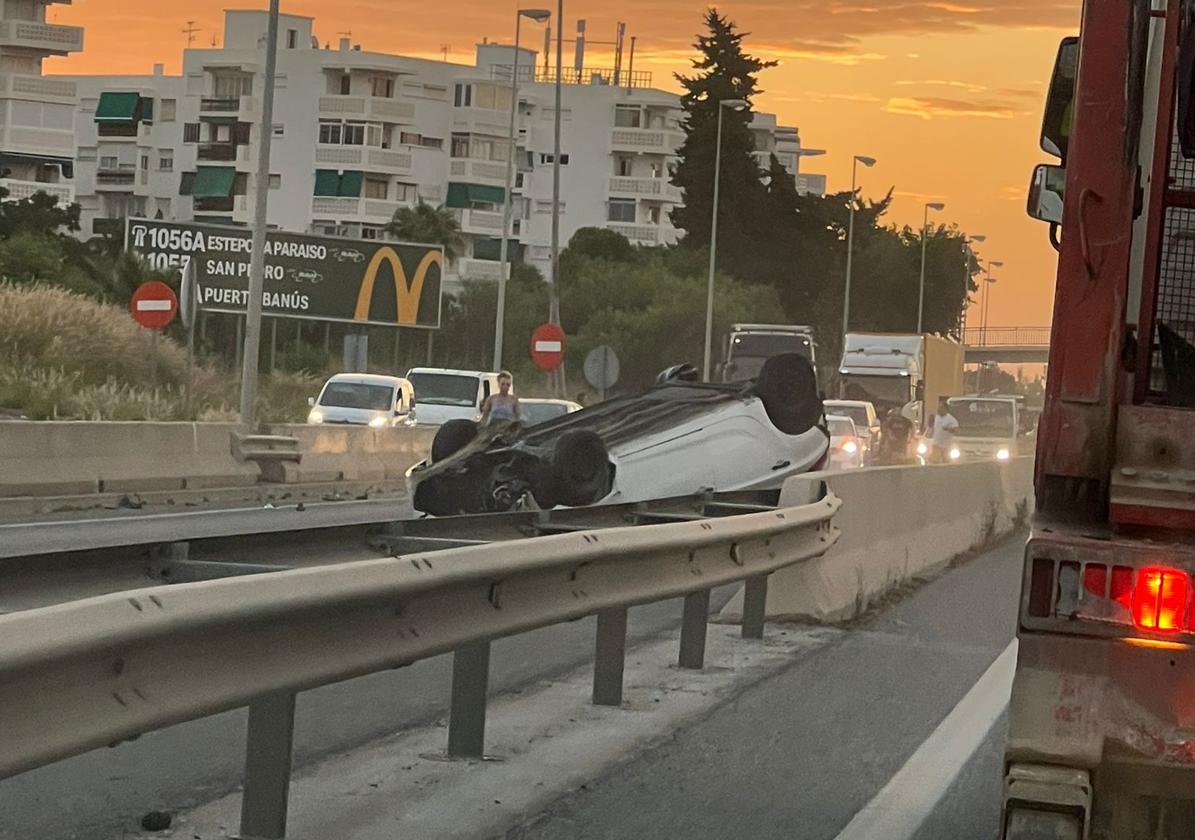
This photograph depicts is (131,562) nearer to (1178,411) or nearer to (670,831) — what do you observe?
(670,831)

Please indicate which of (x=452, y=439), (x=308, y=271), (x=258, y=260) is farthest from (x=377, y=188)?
(x=452, y=439)

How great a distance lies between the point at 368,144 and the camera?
143000mm

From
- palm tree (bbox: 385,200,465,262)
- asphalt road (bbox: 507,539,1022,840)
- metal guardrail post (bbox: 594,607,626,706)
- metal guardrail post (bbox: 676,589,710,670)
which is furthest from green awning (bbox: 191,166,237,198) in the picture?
metal guardrail post (bbox: 594,607,626,706)

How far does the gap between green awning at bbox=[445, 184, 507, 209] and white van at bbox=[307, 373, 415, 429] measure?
10651 cm

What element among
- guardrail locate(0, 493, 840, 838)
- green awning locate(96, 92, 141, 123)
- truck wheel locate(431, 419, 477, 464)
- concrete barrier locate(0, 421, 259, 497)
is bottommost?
concrete barrier locate(0, 421, 259, 497)

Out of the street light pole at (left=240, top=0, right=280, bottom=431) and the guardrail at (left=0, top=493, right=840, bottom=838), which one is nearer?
the guardrail at (left=0, top=493, right=840, bottom=838)

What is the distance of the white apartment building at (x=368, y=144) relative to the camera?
143125mm

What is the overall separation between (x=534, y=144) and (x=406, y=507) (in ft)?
423

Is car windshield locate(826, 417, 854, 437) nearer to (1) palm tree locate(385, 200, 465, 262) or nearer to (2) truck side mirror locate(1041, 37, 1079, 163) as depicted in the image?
(2) truck side mirror locate(1041, 37, 1079, 163)

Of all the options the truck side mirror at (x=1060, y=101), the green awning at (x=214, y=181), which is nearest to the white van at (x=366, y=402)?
the truck side mirror at (x=1060, y=101)

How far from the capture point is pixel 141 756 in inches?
315

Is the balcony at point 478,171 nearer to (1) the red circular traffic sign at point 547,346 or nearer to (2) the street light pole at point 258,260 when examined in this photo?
(1) the red circular traffic sign at point 547,346

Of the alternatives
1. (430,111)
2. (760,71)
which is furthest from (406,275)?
(430,111)

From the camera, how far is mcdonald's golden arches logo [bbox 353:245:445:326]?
67188 mm
